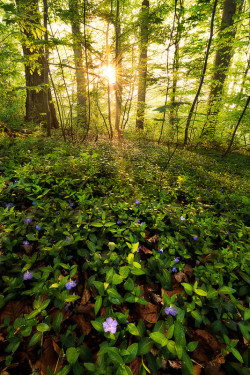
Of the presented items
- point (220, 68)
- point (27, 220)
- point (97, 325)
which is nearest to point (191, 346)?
point (97, 325)

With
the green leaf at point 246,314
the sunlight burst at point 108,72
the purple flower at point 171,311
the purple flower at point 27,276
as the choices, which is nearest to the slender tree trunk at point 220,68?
the sunlight burst at point 108,72

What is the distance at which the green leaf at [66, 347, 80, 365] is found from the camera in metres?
0.88

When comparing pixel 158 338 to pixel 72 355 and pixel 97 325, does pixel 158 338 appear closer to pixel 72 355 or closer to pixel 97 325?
pixel 97 325

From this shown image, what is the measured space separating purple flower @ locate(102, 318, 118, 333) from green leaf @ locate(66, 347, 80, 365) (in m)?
0.19

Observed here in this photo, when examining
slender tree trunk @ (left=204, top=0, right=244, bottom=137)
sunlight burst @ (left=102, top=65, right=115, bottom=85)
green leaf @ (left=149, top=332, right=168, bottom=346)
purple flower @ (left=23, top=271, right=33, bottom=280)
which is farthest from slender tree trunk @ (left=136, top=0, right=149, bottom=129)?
green leaf @ (left=149, top=332, right=168, bottom=346)

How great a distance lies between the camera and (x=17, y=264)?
1.44m

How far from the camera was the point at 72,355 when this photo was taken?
905 millimetres

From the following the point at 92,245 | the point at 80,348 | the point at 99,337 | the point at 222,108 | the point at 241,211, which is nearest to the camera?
the point at 80,348

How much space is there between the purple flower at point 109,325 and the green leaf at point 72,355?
0.19 metres

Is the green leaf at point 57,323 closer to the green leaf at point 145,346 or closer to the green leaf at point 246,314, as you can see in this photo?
the green leaf at point 145,346

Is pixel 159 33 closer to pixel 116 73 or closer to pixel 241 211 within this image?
pixel 116 73

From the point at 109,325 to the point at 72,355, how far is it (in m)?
0.24

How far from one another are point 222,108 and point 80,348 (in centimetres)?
1150

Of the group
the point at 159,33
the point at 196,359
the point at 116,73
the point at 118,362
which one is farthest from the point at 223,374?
the point at 159,33
